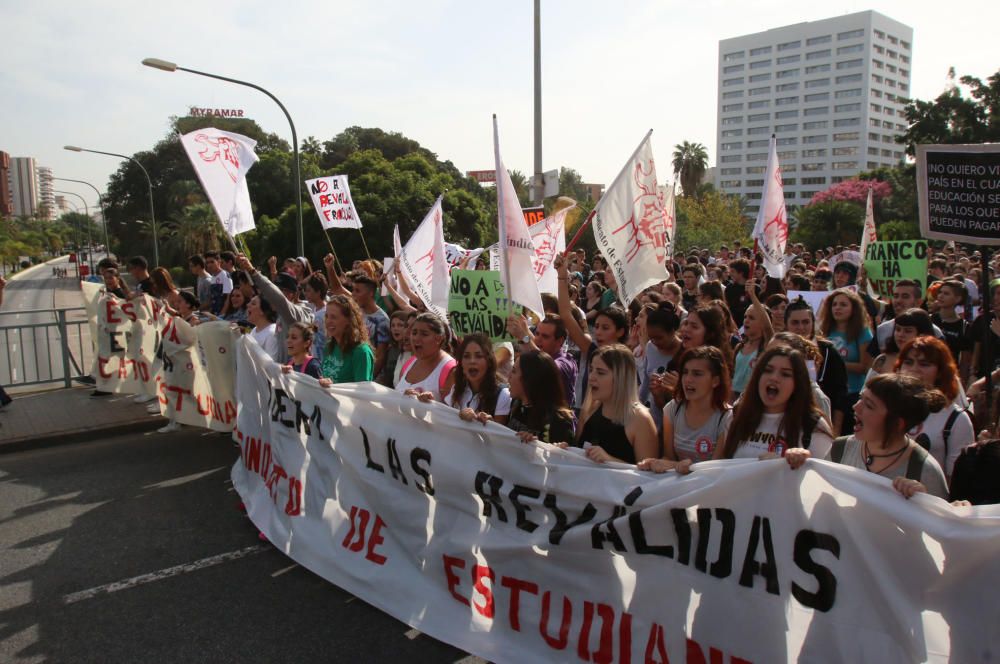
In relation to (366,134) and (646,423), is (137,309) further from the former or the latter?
(366,134)

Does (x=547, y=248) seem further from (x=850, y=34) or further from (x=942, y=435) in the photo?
(x=850, y=34)

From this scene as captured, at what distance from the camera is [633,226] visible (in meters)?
5.75

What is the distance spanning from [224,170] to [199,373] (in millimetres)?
2390

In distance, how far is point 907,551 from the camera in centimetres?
239

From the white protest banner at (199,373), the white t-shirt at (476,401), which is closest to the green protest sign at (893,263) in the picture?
the white t-shirt at (476,401)

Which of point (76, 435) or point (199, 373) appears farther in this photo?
point (76, 435)

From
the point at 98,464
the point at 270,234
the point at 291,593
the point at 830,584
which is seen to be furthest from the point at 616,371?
the point at 270,234

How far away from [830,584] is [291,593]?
9.78 ft

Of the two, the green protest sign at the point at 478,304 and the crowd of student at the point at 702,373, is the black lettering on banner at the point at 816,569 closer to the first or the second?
the crowd of student at the point at 702,373

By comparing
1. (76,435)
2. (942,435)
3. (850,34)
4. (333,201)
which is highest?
(850,34)

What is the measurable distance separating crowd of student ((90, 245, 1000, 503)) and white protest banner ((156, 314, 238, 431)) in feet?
1.26

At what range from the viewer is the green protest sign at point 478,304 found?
18.3ft

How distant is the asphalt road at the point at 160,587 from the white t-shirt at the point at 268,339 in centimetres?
120

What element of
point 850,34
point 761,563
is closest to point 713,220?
point 761,563
